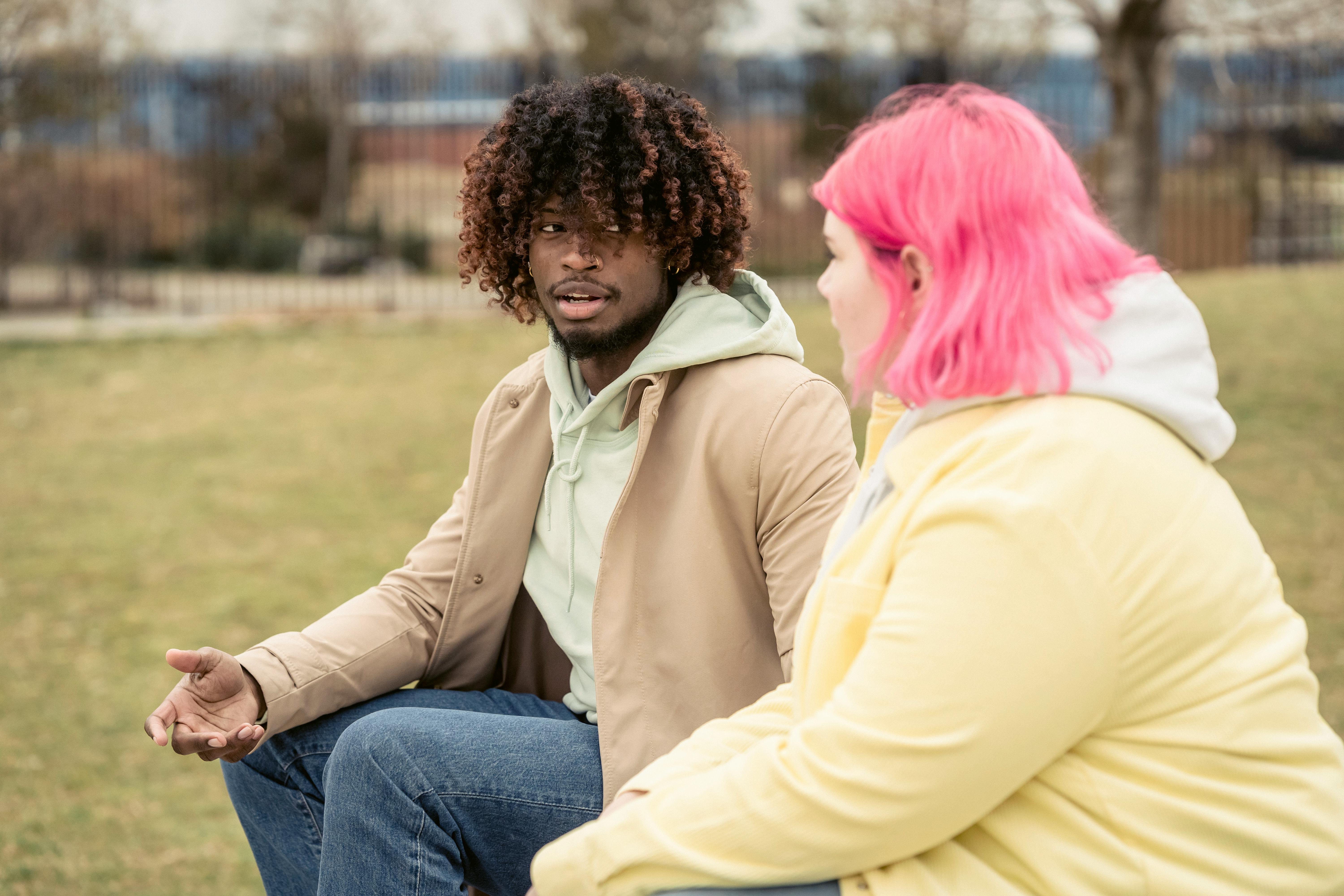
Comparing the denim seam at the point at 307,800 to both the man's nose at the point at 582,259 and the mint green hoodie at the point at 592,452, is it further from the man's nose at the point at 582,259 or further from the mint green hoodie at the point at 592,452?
the man's nose at the point at 582,259

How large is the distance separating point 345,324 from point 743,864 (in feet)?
31.3

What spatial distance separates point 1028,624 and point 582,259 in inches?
49.7

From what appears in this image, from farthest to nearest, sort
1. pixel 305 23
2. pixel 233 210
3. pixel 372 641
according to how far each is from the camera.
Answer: pixel 305 23, pixel 233 210, pixel 372 641

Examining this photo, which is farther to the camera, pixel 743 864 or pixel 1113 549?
pixel 743 864

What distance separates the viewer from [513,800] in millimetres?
1965

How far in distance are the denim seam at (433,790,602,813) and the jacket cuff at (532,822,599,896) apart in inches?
17.5

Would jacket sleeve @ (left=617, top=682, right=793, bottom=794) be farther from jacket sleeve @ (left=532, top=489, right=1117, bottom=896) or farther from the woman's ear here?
the woman's ear

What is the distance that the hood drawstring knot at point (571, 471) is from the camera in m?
2.26

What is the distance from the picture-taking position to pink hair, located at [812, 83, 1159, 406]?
1354 millimetres

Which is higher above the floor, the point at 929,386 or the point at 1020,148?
the point at 1020,148

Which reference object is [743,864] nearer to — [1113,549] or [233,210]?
[1113,549]

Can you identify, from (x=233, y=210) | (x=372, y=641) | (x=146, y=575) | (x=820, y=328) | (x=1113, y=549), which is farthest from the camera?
(x=233, y=210)

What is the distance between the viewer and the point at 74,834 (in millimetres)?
3561

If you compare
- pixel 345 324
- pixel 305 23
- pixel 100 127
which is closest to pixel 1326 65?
pixel 345 324
